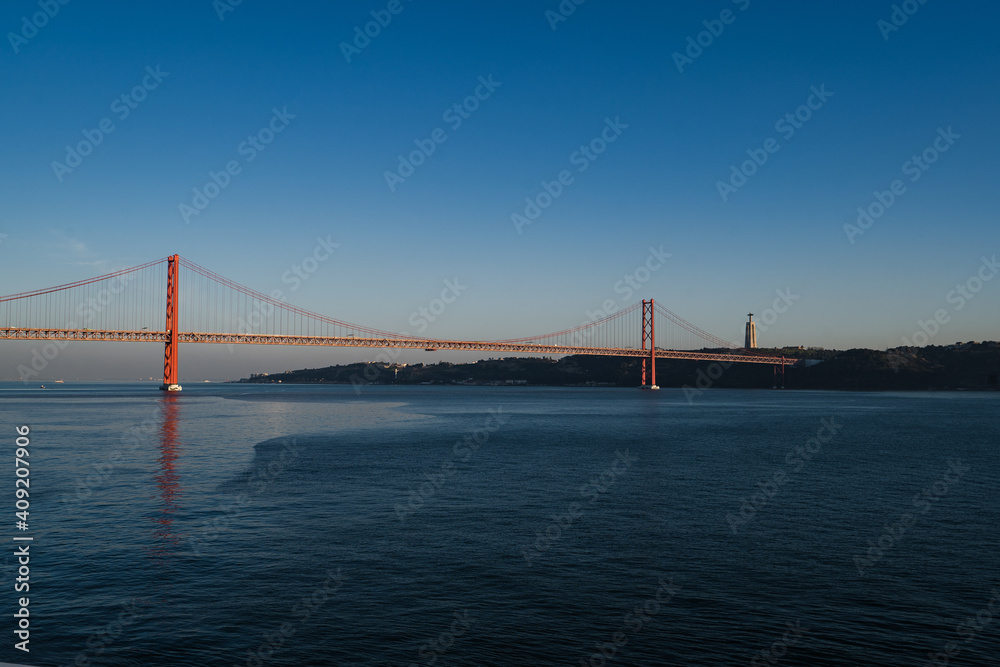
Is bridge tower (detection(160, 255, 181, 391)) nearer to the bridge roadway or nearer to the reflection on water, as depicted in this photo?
the bridge roadway

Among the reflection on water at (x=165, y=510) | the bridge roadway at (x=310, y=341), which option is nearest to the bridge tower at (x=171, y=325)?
the bridge roadway at (x=310, y=341)

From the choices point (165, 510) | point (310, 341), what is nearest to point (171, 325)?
point (310, 341)

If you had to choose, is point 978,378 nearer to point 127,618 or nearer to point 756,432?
point 756,432

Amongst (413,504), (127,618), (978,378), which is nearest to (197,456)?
(413,504)

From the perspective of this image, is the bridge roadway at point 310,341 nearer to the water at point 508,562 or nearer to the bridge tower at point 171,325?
the bridge tower at point 171,325

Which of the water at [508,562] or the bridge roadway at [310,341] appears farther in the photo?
the bridge roadway at [310,341]

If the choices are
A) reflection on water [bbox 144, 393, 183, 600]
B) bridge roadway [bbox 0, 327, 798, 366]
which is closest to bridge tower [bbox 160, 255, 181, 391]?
bridge roadway [bbox 0, 327, 798, 366]
